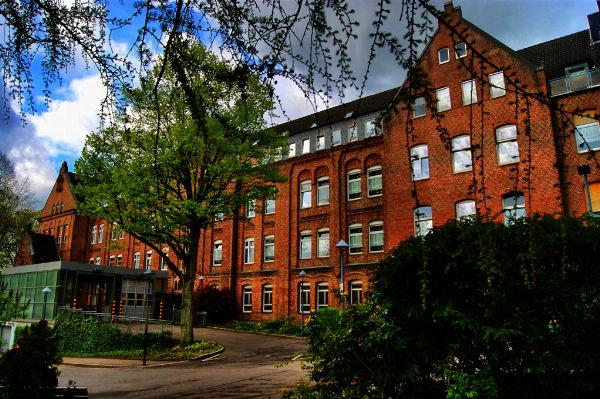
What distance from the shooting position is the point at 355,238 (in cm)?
2733

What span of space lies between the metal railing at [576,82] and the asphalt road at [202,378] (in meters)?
17.5

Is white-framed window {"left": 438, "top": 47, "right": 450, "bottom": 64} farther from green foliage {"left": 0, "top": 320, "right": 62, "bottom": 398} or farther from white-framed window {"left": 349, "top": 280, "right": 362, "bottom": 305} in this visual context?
green foliage {"left": 0, "top": 320, "right": 62, "bottom": 398}

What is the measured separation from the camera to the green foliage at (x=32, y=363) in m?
4.86

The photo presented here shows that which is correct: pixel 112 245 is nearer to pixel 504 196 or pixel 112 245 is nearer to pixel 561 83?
pixel 504 196

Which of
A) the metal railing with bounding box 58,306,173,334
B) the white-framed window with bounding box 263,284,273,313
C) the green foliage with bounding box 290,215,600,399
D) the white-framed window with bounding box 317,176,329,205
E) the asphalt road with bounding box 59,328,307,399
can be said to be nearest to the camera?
the green foliage with bounding box 290,215,600,399

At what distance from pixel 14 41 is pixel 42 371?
377 centimetres

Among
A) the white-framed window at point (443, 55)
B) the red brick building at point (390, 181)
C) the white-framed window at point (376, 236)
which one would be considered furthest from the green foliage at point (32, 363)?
the white-framed window at point (443, 55)

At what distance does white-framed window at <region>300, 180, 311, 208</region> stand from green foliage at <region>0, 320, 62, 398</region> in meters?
24.8

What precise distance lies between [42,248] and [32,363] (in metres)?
43.8

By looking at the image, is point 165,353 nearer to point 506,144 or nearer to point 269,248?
point 269,248

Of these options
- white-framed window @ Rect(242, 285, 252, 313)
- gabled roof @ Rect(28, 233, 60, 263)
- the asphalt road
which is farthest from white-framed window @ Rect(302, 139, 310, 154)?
gabled roof @ Rect(28, 233, 60, 263)

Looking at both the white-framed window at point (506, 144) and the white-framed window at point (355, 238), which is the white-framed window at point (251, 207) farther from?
the white-framed window at point (506, 144)

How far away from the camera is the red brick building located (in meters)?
20.0

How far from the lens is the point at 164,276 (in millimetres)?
34219
